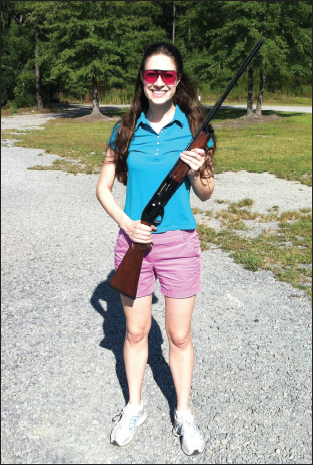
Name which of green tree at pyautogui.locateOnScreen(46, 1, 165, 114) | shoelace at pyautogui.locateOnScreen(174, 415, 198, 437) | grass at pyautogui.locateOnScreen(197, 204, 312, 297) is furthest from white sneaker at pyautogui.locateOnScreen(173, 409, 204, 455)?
green tree at pyautogui.locateOnScreen(46, 1, 165, 114)

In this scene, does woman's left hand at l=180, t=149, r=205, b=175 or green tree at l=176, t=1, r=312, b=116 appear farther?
green tree at l=176, t=1, r=312, b=116

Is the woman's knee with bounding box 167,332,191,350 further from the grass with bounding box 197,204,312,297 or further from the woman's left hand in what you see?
the grass with bounding box 197,204,312,297

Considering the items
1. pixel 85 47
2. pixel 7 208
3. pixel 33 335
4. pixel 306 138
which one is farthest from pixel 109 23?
pixel 33 335

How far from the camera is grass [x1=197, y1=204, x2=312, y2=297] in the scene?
17.1 feet

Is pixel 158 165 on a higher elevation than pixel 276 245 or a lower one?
higher

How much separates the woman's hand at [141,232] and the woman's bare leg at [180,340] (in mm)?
414

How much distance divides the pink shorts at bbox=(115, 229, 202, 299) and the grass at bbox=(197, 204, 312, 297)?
2.60 metres

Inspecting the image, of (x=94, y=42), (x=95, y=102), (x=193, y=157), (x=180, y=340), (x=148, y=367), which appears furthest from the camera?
(x=95, y=102)

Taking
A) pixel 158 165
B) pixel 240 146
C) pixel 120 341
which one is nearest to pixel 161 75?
pixel 158 165

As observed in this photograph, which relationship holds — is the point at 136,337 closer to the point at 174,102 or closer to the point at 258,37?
the point at 174,102

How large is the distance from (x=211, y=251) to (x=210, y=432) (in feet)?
10.8

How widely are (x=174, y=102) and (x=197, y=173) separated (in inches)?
20.4

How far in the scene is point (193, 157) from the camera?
2318mm

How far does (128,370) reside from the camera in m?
2.80
